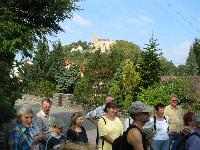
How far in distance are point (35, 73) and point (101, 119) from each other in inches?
1625

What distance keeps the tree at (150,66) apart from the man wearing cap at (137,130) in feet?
77.3

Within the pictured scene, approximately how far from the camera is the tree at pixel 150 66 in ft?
102

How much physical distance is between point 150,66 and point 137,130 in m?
25.4

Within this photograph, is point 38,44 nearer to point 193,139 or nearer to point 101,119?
point 101,119

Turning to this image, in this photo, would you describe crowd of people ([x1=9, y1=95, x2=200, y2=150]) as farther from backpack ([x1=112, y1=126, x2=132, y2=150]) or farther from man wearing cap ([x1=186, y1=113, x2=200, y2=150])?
backpack ([x1=112, y1=126, x2=132, y2=150])

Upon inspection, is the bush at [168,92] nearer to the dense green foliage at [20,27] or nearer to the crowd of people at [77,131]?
the dense green foliage at [20,27]

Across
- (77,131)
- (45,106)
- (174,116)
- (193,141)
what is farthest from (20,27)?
(193,141)

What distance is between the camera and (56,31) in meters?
20.8

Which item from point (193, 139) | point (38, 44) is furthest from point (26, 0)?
point (193, 139)

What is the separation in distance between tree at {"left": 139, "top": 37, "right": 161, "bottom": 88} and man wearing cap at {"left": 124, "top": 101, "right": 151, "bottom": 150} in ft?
77.3

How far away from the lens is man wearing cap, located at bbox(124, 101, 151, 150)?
6656mm

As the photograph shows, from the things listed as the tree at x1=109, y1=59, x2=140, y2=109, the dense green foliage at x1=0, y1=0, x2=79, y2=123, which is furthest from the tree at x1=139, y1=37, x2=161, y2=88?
the dense green foliage at x1=0, y1=0, x2=79, y2=123

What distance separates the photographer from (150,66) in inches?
1262

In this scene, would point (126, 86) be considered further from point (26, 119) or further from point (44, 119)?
point (26, 119)
